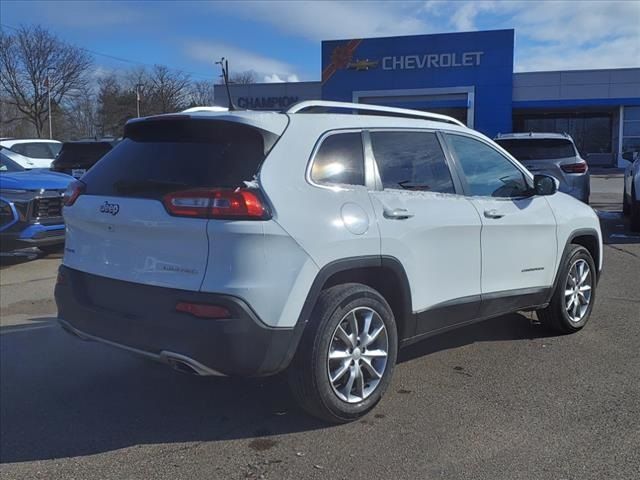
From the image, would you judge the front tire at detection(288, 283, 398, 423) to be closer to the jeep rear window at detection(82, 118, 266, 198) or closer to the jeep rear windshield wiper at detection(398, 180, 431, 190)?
the jeep rear windshield wiper at detection(398, 180, 431, 190)

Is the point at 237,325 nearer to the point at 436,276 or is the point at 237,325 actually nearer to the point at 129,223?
the point at 129,223

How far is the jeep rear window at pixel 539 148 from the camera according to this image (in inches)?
459

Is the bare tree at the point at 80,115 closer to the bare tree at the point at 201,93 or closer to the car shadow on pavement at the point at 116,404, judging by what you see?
the bare tree at the point at 201,93

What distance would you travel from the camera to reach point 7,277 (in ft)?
28.2

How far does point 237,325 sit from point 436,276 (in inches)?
60.3

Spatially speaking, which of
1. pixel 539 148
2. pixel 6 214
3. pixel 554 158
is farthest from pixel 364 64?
pixel 6 214

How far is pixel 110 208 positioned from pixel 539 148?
9652 mm

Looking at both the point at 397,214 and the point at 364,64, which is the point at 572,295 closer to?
the point at 397,214

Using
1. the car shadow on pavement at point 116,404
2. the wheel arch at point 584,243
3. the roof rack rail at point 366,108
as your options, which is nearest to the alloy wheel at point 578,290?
the wheel arch at point 584,243

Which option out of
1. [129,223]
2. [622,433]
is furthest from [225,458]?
[622,433]

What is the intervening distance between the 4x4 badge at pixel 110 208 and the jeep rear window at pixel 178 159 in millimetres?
74

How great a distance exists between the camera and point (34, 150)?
16422 mm

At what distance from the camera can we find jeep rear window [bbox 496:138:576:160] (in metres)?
11.6

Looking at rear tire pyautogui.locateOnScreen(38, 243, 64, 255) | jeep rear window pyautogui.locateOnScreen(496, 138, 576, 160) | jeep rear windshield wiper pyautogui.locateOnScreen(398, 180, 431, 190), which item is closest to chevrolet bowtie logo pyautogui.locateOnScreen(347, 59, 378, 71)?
jeep rear window pyautogui.locateOnScreen(496, 138, 576, 160)
